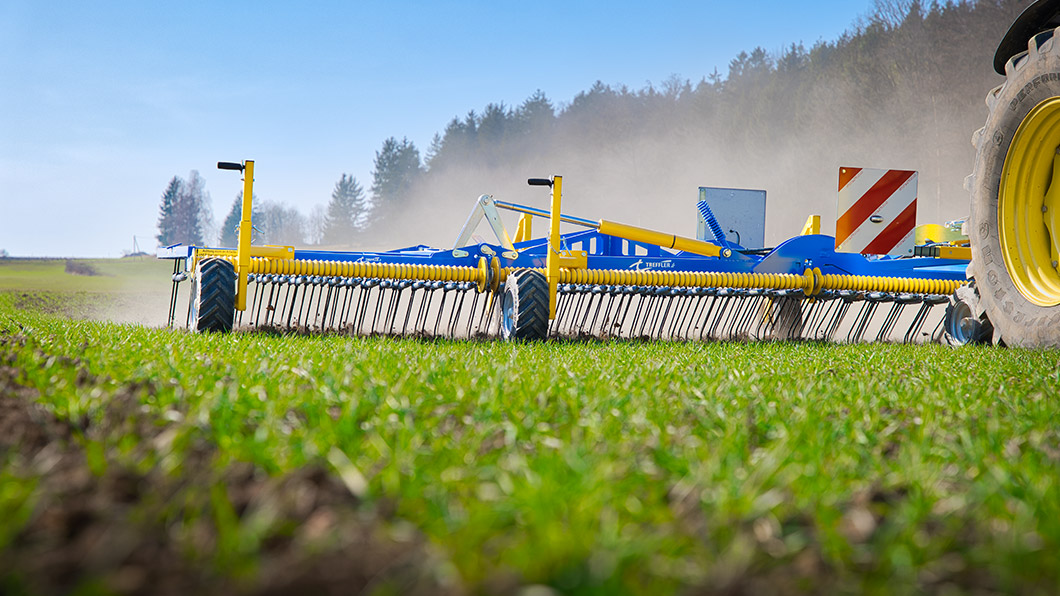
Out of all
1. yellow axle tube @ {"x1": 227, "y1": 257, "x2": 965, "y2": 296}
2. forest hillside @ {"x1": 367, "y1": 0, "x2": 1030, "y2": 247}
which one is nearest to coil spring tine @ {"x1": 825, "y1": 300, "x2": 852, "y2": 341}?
yellow axle tube @ {"x1": 227, "y1": 257, "x2": 965, "y2": 296}

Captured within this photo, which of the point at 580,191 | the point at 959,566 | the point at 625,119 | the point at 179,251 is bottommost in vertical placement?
the point at 959,566

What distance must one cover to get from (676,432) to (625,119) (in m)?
55.4

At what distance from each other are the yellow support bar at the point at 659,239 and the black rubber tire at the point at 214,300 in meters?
3.06

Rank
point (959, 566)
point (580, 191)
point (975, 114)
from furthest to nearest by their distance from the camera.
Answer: point (580, 191), point (975, 114), point (959, 566)

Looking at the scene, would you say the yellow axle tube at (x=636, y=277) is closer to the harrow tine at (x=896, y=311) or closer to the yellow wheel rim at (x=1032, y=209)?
the harrow tine at (x=896, y=311)

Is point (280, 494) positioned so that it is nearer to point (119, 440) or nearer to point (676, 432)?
point (119, 440)

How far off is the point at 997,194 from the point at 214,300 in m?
5.19

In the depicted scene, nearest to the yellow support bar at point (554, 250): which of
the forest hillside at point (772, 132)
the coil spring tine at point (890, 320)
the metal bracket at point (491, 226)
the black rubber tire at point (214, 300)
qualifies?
the metal bracket at point (491, 226)

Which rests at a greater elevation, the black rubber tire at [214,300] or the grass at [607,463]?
the black rubber tire at [214,300]

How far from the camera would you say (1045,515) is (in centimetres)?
146

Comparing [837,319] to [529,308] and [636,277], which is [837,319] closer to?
[636,277]

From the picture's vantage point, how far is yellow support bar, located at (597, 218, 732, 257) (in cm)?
677

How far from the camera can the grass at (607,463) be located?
3.82ft

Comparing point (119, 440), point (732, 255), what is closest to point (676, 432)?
point (119, 440)
